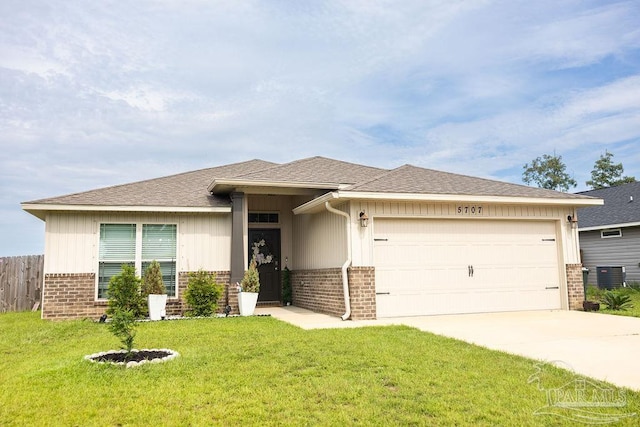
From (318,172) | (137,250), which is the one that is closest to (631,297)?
(318,172)

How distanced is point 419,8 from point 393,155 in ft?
41.3

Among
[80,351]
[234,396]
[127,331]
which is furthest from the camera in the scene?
[80,351]

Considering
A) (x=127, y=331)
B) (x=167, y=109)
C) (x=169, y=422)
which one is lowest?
(x=169, y=422)

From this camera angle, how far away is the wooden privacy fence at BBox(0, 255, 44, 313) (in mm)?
13711

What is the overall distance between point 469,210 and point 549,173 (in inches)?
1135

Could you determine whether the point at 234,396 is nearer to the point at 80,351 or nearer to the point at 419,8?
the point at 80,351

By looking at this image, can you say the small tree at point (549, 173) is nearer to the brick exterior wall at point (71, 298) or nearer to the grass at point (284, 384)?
the grass at point (284, 384)

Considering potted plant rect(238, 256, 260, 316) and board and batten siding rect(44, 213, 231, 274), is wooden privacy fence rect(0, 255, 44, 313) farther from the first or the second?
potted plant rect(238, 256, 260, 316)

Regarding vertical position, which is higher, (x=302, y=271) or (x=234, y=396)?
(x=302, y=271)

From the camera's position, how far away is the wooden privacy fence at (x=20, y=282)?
13.7 m

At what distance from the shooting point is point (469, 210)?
10836mm

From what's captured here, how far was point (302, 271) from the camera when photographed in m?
13.0

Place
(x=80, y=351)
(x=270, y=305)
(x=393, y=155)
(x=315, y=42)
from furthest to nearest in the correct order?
(x=393, y=155) < (x=270, y=305) < (x=315, y=42) < (x=80, y=351)

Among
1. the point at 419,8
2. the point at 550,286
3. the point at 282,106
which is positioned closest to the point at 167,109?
the point at 282,106
